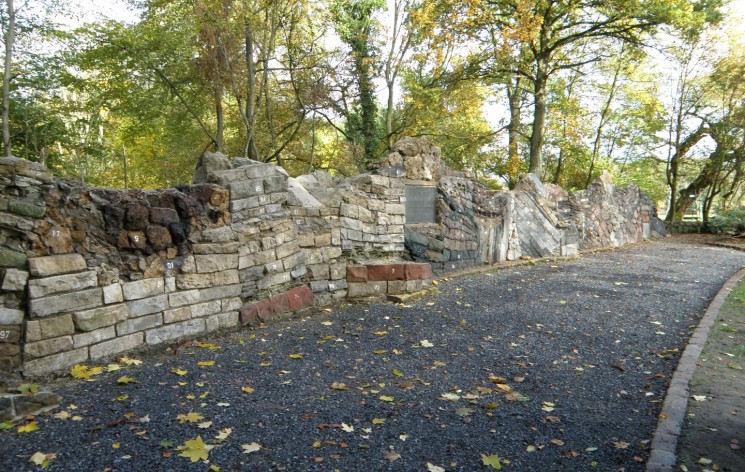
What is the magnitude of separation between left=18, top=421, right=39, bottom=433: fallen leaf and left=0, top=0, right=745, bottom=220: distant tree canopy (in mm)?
9223

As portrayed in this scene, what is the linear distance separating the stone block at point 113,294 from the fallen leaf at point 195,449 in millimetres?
1767

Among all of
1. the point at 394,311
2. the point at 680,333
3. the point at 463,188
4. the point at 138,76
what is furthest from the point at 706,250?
the point at 138,76

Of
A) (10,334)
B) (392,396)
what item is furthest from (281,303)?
(10,334)

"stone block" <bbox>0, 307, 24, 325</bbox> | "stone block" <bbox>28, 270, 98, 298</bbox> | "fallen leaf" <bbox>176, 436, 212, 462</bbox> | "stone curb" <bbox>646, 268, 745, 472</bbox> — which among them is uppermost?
"stone block" <bbox>28, 270, 98, 298</bbox>

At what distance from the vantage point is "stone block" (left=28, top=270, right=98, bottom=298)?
363cm

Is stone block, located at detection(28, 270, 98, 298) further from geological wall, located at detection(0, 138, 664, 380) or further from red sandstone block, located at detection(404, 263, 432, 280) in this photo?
red sandstone block, located at detection(404, 263, 432, 280)

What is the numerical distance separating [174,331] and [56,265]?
1230 mm

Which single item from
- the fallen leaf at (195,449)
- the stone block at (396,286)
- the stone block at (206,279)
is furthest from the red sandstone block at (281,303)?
the fallen leaf at (195,449)

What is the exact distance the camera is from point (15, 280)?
3.55 metres

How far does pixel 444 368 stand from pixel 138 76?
12900 millimetres

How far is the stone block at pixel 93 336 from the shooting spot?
12.8 feet

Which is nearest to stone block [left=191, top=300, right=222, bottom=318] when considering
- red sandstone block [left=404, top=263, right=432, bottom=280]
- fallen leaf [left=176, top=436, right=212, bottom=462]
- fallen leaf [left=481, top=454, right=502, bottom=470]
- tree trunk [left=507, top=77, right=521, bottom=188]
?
fallen leaf [left=176, top=436, right=212, bottom=462]

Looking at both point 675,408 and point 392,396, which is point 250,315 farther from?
point 675,408

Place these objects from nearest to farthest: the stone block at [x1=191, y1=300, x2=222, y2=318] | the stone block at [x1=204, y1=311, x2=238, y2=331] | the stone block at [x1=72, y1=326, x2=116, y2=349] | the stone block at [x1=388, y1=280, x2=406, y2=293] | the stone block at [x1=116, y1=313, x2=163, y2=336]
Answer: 1. the stone block at [x1=72, y1=326, x2=116, y2=349]
2. the stone block at [x1=116, y1=313, x2=163, y2=336]
3. the stone block at [x1=191, y1=300, x2=222, y2=318]
4. the stone block at [x1=204, y1=311, x2=238, y2=331]
5. the stone block at [x1=388, y1=280, x2=406, y2=293]
